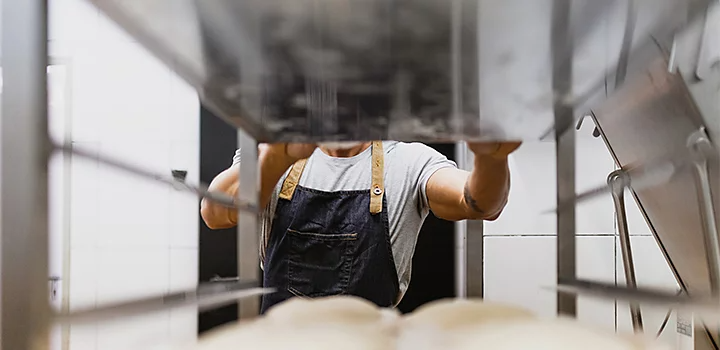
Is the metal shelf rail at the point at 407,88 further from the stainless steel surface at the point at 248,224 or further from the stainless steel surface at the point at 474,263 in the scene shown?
the stainless steel surface at the point at 474,263

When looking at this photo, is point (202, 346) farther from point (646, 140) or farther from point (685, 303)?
point (646, 140)

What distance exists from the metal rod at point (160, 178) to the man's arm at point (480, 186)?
32cm

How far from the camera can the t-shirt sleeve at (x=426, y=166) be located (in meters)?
1.20

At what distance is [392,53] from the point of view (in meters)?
0.39

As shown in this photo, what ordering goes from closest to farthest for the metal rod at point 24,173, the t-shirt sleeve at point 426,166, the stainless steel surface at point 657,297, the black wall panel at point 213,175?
the metal rod at point 24,173 → the stainless steel surface at point 657,297 → the t-shirt sleeve at point 426,166 → the black wall panel at point 213,175

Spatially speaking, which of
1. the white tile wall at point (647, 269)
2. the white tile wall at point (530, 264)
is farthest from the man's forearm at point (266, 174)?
the white tile wall at point (647, 269)

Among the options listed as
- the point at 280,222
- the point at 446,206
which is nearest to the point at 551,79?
the point at 446,206

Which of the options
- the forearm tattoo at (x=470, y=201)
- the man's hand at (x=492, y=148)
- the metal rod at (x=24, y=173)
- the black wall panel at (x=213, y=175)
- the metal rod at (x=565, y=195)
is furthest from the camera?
the black wall panel at (x=213, y=175)

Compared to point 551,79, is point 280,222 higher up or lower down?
lower down

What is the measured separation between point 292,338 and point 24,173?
0.74 ft

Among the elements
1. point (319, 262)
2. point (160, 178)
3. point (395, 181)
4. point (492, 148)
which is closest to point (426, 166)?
point (395, 181)

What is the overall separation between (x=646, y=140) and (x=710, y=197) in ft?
0.35

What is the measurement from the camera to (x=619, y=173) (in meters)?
0.70

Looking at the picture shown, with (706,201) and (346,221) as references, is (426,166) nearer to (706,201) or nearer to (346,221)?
(346,221)
